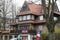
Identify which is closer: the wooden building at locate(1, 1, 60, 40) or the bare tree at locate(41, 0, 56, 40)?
the bare tree at locate(41, 0, 56, 40)

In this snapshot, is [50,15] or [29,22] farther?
[29,22]

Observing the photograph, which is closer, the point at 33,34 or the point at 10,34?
the point at 33,34

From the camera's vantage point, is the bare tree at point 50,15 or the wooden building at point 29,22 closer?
the bare tree at point 50,15

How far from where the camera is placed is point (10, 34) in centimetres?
6338

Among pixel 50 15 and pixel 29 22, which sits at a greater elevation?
pixel 50 15

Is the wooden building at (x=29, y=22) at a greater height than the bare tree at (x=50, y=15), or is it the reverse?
the bare tree at (x=50, y=15)

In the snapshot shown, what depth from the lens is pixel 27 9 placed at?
5822 centimetres

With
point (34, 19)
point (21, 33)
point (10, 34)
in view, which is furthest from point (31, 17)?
point (10, 34)

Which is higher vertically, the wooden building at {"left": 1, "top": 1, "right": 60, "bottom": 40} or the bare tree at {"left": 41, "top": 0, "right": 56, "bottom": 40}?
the bare tree at {"left": 41, "top": 0, "right": 56, "bottom": 40}

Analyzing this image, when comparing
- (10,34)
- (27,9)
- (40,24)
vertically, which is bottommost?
(10,34)

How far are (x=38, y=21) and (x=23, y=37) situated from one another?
547 centimetres

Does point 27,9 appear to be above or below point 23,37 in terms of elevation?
above

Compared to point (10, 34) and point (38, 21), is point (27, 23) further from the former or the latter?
point (10, 34)

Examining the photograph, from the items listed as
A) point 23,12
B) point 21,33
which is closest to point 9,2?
point 23,12
